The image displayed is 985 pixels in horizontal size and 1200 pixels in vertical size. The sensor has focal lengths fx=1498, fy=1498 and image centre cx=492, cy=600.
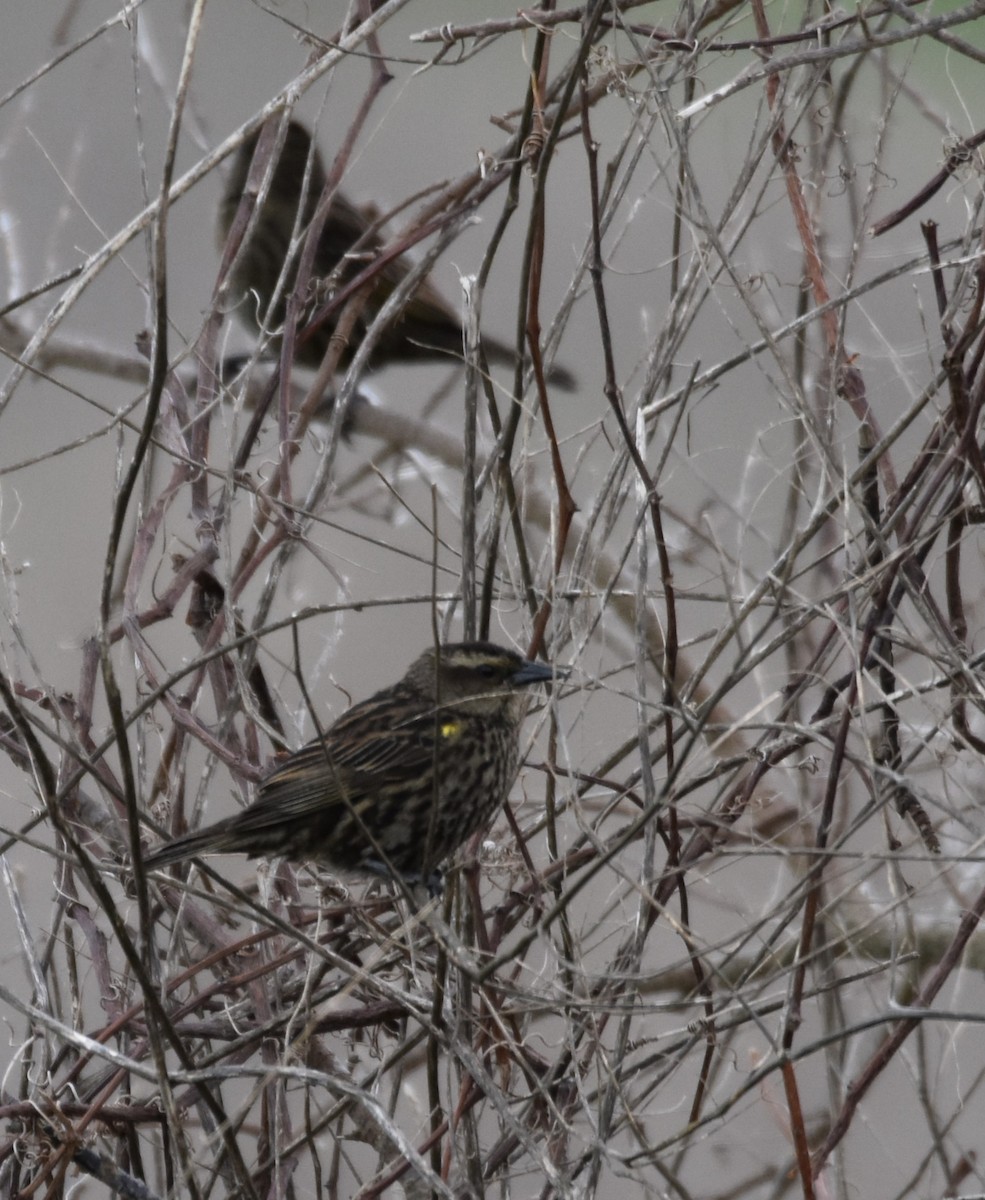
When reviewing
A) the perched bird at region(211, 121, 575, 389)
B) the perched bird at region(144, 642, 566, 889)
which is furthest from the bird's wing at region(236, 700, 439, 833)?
the perched bird at region(211, 121, 575, 389)

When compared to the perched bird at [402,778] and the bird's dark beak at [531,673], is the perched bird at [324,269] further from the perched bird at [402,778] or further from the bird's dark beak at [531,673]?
the bird's dark beak at [531,673]

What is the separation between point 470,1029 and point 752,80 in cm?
169

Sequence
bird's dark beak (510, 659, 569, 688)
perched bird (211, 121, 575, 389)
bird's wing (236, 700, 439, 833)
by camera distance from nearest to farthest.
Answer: bird's dark beak (510, 659, 569, 688) → bird's wing (236, 700, 439, 833) → perched bird (211, 121, 575, 389)

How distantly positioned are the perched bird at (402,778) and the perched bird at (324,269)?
183cm

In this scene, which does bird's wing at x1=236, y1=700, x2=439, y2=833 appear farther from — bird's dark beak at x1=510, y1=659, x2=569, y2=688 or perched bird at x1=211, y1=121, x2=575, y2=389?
perched bird at x1=211, y1=121, x2=575, y2=389

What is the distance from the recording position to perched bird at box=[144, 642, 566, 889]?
2988 millimetres

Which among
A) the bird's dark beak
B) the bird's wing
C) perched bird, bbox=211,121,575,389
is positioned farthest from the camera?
perched bird, bbox=211,121,575,389

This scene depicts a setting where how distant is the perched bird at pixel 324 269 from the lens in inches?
214

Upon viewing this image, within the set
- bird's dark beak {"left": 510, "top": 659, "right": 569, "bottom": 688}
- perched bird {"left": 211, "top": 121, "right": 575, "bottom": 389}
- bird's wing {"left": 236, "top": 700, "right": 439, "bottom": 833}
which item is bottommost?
bird's dark beak {"left": 510, "top": 659, "right": 569, "bottom": 688}

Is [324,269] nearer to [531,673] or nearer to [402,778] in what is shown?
[402,778]

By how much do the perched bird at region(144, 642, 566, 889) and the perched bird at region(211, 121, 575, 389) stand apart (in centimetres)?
183

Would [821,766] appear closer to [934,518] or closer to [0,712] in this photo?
[934,518]

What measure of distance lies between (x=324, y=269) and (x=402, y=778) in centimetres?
369

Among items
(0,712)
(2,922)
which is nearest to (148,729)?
(0,712)
